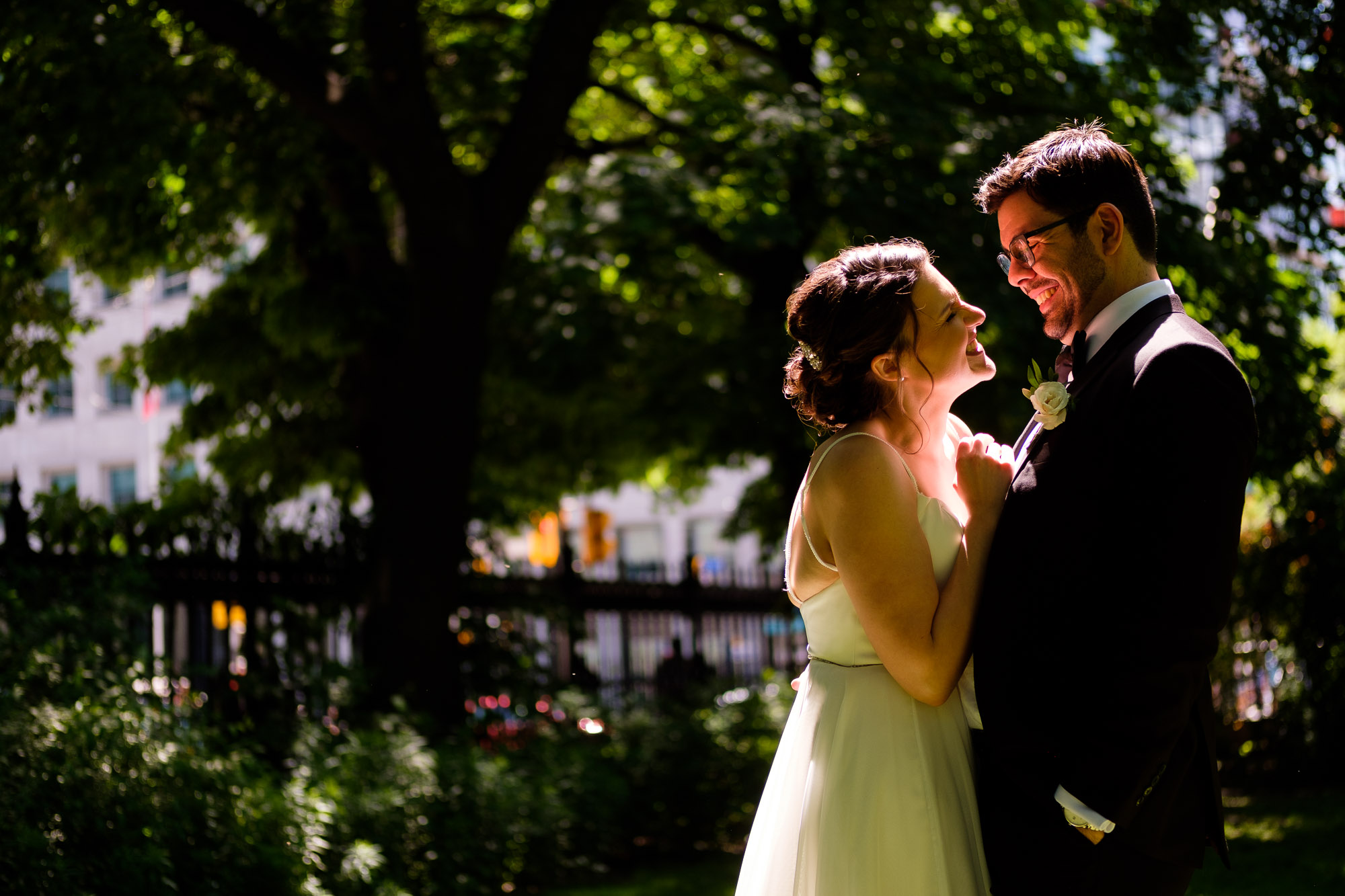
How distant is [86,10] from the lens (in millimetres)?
8016

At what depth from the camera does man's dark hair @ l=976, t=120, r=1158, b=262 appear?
2.89 meters

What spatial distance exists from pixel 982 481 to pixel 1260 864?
656cm

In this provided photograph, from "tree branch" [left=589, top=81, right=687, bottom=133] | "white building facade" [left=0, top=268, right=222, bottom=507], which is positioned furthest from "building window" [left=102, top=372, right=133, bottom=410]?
"tree branch" [left=589, top=81, right=687, bottom=133]

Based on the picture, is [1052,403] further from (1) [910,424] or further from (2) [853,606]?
(2) [853,606]

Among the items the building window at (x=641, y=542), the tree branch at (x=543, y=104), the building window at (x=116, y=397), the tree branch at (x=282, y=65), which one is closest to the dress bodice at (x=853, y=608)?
the tree branch at (x=282, y=65)

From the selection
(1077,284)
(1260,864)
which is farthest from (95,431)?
(1077,284)

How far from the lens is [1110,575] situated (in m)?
2.57

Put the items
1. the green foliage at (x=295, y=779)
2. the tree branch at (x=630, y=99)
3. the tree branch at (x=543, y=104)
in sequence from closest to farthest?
1. the green foliage at (x=295, y=779)
2. the tree branch at (x=543, y=104)
3. the tree branch at (x=630, y=99)

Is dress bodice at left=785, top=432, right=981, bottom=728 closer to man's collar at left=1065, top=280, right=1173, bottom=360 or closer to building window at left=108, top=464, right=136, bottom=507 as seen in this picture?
man's collar at left=1065, top=280, right=1173, bottom=360

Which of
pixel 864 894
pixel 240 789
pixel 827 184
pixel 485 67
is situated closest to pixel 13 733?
pixel 240 789

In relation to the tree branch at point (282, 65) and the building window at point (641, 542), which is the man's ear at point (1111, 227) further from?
the building window at point (641, 542)

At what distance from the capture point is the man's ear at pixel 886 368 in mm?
3176

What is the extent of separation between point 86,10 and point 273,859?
18.8 feet

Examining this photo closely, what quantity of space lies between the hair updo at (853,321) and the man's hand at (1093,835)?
3.82 ft
